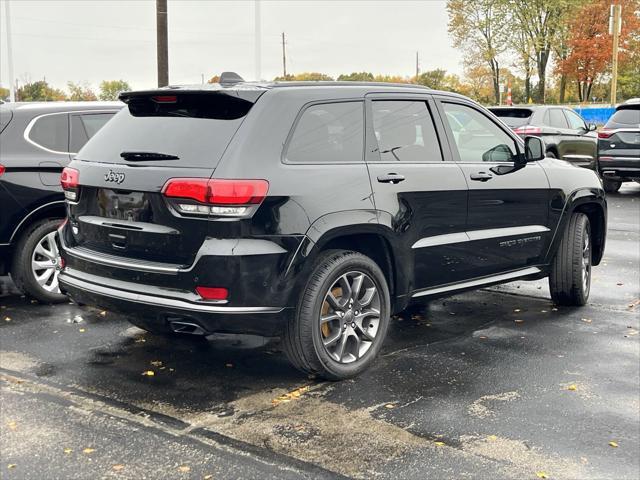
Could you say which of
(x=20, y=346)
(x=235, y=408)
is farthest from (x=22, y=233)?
(x=235, y=408)

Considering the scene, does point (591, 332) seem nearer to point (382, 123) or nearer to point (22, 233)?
point (382, 123)

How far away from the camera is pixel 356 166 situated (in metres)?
5.13

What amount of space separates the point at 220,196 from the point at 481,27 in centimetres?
5648

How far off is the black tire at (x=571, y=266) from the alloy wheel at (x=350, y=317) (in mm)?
2468

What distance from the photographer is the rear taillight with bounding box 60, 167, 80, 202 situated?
520 centimetres

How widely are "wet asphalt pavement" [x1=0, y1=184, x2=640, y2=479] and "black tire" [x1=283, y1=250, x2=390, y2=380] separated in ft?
0.48

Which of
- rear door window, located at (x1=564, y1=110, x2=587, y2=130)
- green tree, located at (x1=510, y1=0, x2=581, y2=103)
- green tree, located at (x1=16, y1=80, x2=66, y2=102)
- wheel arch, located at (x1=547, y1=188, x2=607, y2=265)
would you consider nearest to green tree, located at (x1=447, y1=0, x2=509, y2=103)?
green tree, located at (x1=510, y1=0, x2=581, y2=103)

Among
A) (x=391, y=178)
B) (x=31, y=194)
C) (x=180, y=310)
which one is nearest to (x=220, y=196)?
(x=180, y=310)

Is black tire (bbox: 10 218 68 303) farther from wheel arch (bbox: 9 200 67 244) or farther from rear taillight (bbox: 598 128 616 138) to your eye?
rear taillight (bbox: 598 128 616 138)

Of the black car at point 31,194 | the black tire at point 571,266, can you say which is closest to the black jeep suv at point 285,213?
the black tire at point 571,266

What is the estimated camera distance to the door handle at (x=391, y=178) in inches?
206

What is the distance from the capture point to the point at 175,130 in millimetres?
4934

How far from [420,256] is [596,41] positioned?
55519 mm

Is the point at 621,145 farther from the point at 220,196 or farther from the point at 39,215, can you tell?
the point at 220,196
